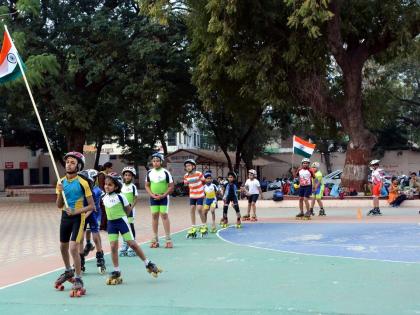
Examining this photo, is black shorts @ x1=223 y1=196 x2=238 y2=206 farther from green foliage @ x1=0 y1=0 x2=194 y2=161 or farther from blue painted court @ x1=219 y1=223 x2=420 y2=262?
green foliage @ x1=0 y1=0 x2=194 y2=161

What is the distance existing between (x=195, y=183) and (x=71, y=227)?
5779 mm

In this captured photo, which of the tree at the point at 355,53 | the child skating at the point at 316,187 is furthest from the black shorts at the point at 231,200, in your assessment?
the tree at the point at 355,53

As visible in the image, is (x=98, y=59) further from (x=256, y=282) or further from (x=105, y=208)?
(x=256, y=282)

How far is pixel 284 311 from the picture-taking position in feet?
20.0

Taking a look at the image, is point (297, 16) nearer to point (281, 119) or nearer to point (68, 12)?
point (68, 12)

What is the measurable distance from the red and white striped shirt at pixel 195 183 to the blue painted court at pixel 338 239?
43.6 inches

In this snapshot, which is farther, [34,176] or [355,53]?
[34,176]

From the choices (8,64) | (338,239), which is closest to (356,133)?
(338,239)

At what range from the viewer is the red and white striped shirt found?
516 inches

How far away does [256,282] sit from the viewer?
7.71 m

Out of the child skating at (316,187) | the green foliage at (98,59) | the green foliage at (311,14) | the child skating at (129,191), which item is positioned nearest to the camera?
the child skating at (129,191)

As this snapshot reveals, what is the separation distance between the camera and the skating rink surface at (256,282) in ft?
21.0

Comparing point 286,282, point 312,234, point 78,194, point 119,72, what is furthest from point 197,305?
point 119,72

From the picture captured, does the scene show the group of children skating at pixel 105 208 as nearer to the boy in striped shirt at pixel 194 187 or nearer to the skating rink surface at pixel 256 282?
the boy in striped shirt at pixel 194 187
